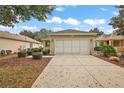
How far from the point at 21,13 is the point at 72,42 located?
55.0 ft

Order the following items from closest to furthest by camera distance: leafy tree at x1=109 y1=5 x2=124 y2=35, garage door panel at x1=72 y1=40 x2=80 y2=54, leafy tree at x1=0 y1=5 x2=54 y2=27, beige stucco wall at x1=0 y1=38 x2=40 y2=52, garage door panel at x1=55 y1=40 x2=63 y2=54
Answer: leafy tree at x1=0 y1=5 x2=54 y2=27
leafy tree at x1=109 y1=5 x2=124 y2=35
beige stucco wall at x1=0 y1=38 x2=40 y2=52
garage door panel at x1=72 y1=40 x2=80 y2=54
garage door panel at x1=55 y1=40 x2=63 y2=54

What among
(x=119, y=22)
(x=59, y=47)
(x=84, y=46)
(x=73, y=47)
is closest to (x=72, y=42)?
(x=73, y=47)

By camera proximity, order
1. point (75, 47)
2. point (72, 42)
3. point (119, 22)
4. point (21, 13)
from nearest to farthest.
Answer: point (21, 13)
point (119, 22)
point (75, 47)
point (72, 42)

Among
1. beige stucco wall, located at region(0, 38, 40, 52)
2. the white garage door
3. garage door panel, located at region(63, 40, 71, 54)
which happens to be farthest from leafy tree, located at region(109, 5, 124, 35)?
beige stucco wall, located at region(0, 38, 40, 52)

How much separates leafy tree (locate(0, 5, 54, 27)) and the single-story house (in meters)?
15.7

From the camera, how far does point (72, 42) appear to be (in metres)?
25.8

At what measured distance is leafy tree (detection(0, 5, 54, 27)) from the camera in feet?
Result: 29.0

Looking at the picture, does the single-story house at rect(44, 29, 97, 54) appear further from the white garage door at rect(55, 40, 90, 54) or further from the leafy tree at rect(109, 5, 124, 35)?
the leafy tree at rect(109, 5, 124, 35)

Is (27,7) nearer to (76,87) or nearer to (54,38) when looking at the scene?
(76,87)

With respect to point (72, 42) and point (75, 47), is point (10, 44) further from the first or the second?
point (75, 47)

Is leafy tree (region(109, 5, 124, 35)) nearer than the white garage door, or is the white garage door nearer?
leafy tree (region(109, 5, 124, 35))

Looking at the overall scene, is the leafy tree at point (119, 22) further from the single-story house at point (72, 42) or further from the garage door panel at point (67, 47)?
the garage door panel at point (67, 47)

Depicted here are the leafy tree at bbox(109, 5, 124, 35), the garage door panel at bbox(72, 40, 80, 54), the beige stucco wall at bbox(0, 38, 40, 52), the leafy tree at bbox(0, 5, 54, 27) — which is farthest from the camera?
the garage door panel at bbox(72, 40, 80, 54)

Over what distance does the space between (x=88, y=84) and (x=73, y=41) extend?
18400 millimetres
